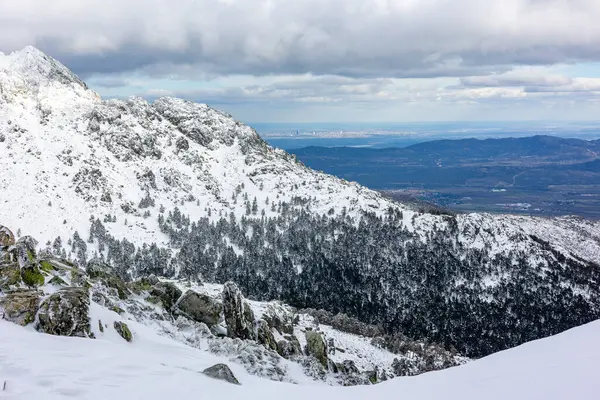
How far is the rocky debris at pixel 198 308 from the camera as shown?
47.8 metres

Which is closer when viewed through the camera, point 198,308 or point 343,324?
point 198,308

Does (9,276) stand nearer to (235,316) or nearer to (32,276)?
(32,276)

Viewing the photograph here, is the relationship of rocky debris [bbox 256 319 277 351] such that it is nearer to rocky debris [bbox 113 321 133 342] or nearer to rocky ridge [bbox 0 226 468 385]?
rocky ridge [bbox 0 226 468 385]

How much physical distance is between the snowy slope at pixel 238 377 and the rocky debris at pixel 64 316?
2.04 metres

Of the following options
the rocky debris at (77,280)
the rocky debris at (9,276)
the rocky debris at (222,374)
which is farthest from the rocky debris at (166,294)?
the rocky debris at (222,374)

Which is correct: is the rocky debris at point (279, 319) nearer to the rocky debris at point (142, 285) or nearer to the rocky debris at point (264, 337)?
the rocky debris at point (264, 337)

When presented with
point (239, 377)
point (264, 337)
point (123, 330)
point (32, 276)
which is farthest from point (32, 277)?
point (264, 337)

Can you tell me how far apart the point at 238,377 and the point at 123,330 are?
10023 millimetres

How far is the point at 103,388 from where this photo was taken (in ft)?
51.4

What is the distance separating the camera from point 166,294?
52.3 meters

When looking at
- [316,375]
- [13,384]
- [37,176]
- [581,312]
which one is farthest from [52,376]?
[581,312]

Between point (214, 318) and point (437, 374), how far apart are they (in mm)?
33732

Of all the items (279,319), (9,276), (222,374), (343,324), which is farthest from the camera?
(343,324)

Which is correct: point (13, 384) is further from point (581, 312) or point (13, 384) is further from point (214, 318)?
point (581, 312)
